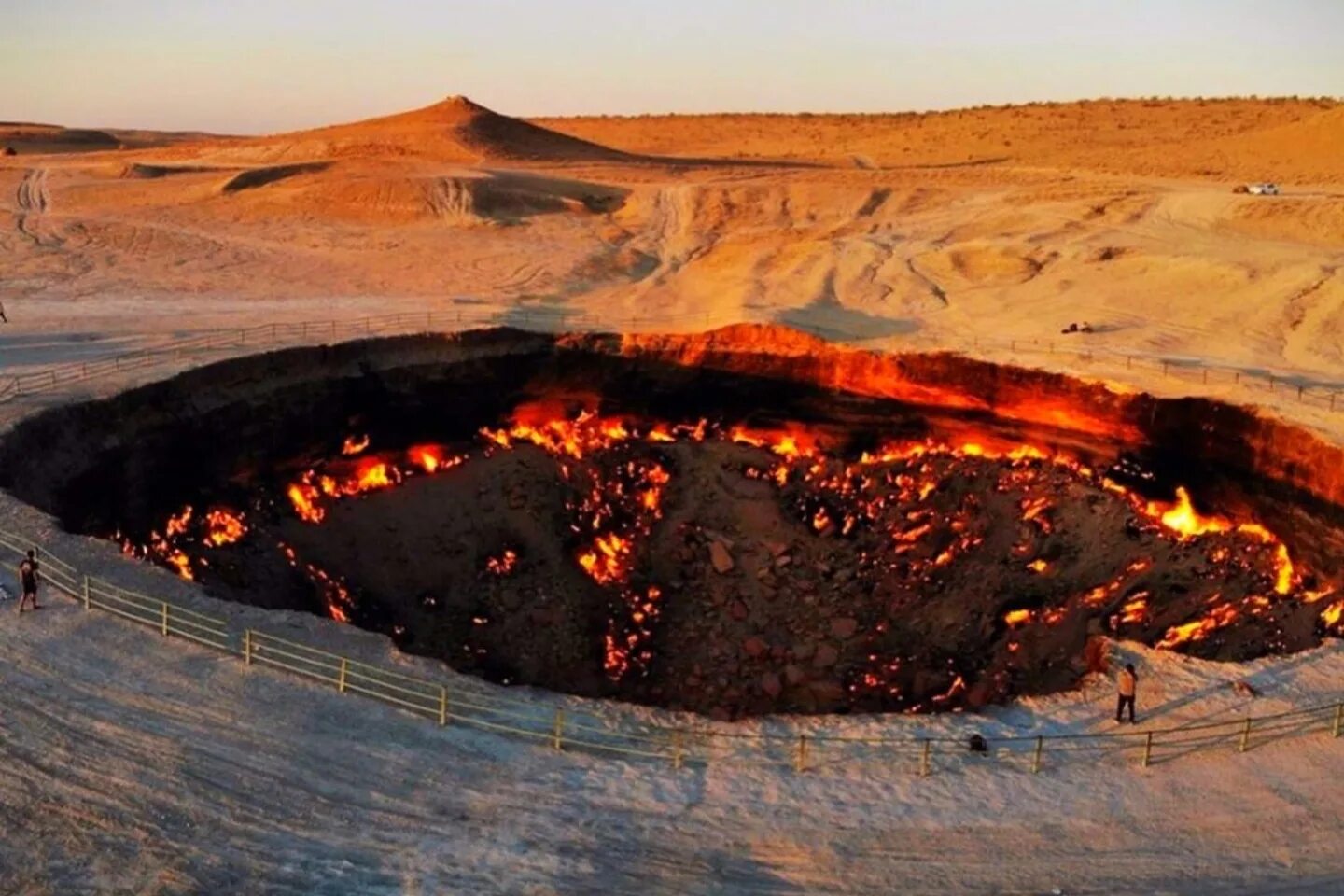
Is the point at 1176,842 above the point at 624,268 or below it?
below

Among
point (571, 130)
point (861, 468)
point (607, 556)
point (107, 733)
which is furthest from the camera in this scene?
point (571, 130)

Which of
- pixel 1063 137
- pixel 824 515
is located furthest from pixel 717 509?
pixel 1063 137

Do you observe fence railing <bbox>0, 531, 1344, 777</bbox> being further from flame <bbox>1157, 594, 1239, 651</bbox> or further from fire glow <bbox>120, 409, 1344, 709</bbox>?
fire glow <bbox>120, 409, 1344, 709</bbox>

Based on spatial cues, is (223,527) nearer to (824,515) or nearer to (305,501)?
(305,501)

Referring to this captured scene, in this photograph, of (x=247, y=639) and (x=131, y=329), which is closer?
(x=247, y=639)

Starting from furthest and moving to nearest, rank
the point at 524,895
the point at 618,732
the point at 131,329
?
the point at 131,329, the point at 618,732, the point at 524,895

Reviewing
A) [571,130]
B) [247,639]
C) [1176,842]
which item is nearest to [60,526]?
[247,639]

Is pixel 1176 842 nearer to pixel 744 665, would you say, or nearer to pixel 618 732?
pixel 618 732
